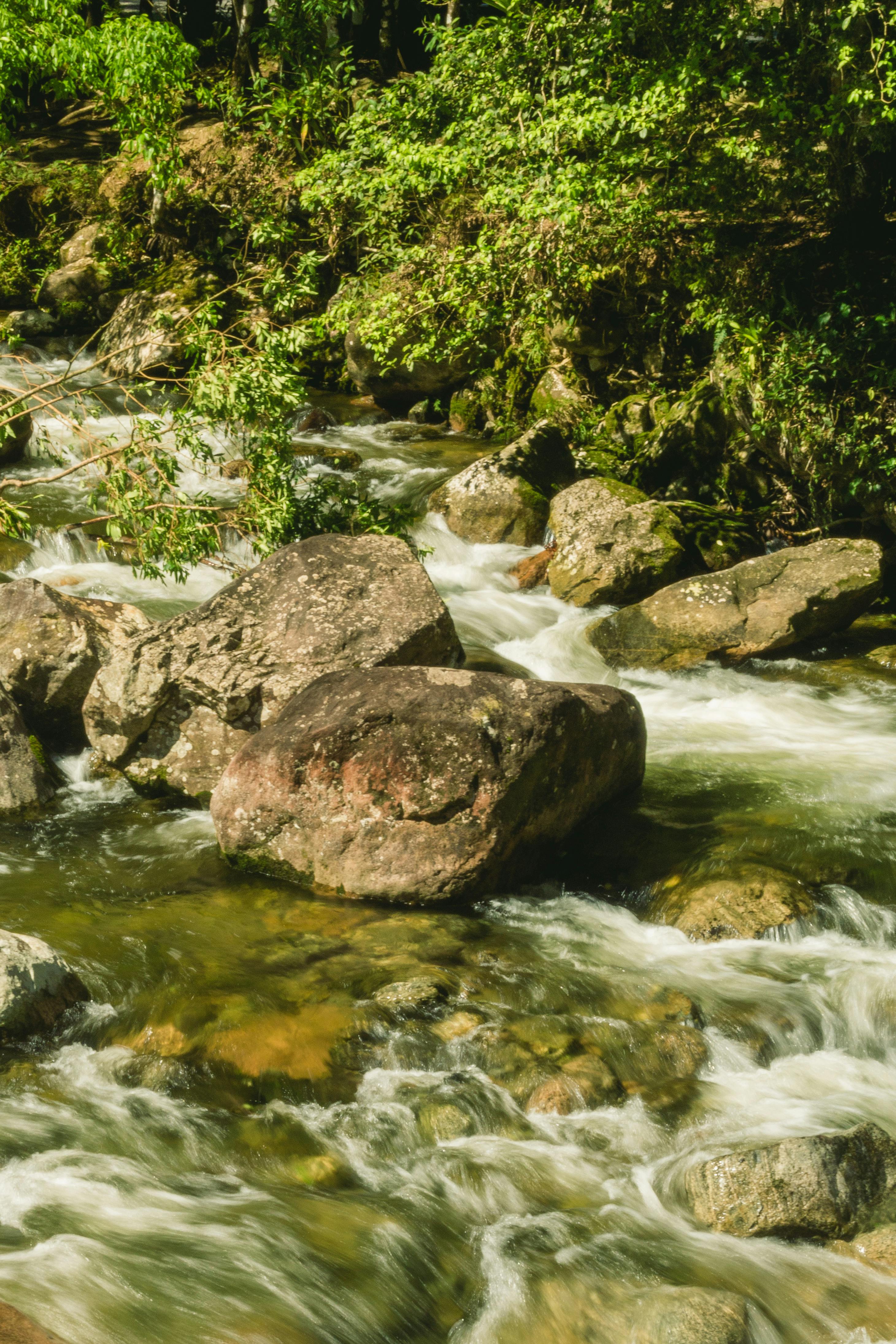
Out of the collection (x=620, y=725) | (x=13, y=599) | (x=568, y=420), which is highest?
(x=568, y=420)

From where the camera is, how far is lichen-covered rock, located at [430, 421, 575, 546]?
12.3 metres

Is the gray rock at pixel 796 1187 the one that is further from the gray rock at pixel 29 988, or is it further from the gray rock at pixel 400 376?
the gray rock at pixel 400 376

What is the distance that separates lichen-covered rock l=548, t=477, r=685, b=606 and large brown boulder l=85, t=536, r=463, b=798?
401 cm

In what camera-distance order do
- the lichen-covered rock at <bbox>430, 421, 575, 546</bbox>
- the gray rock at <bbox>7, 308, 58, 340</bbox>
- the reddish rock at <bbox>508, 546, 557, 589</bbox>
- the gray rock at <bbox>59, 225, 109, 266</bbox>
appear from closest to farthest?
the reddish rock at <bbox>508, 546, 557, 589</bbox>, the lichen-covered rock at <bbox>430, 421, 575, 546</bbox>, the gray rock at <bbox>7, 308, 58, 340</bbox>, the gray rock at <bbox>59, 225, 109, 266</bbox>

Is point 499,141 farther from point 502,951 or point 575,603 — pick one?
point 502,951

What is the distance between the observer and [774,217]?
461 inches

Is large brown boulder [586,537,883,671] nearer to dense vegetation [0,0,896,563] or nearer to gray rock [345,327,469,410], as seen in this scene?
dense vegetation [0,0,896,563]

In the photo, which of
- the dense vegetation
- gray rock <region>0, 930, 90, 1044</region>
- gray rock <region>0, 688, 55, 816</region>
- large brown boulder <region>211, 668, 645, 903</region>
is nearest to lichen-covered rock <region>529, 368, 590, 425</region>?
the dense vegetation

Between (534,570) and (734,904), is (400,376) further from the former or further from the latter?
(734,904)

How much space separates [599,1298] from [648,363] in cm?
1254

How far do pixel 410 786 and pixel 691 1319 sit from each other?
116 inches

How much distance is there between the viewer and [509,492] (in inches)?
486

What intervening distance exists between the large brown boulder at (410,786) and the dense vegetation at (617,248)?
10.6ft

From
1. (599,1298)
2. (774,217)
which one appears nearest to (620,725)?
(599,1298)
